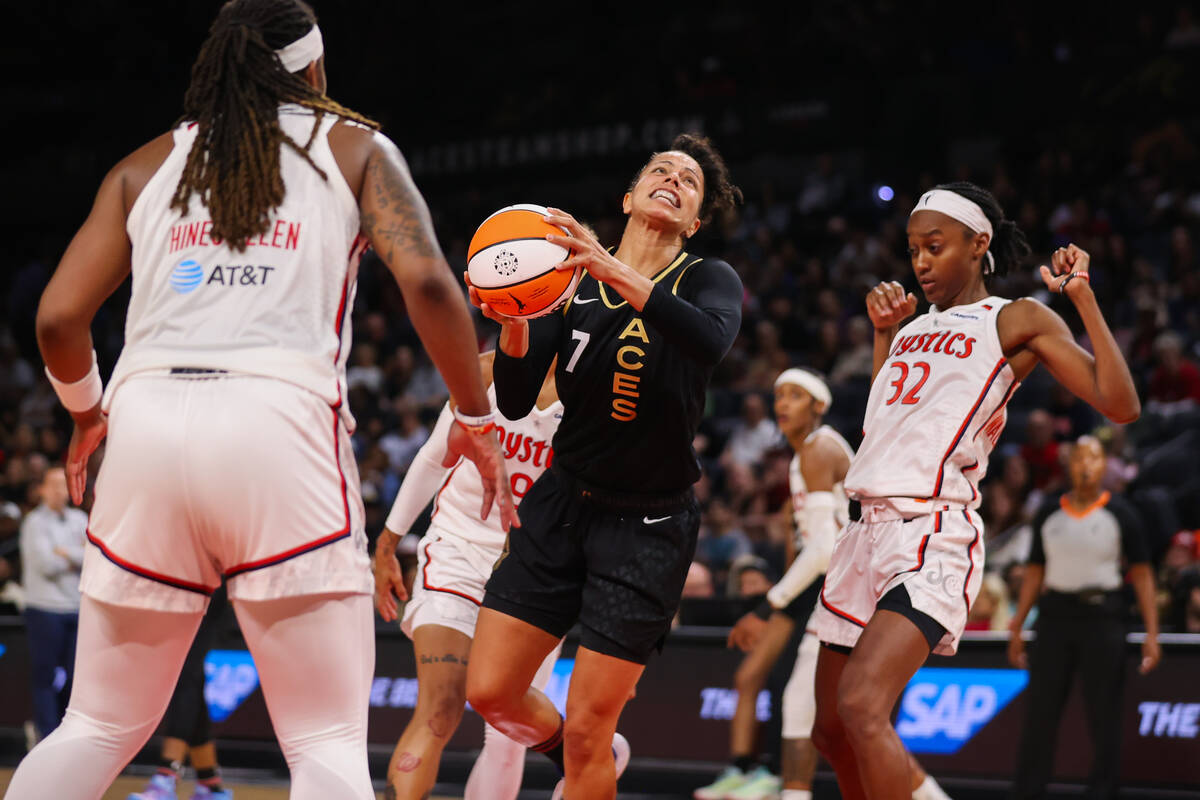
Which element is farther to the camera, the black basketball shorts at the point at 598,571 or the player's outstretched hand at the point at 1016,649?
the player's outstretched hand at the point at 1016,649

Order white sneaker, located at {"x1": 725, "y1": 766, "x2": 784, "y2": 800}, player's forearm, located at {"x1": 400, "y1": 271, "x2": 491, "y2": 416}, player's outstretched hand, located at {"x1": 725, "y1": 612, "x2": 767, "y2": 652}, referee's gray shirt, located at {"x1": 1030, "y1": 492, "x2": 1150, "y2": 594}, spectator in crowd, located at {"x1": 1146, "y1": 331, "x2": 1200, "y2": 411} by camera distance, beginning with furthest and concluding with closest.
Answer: spectator in crowd, located at {"x1": 1146, "y1": 331, "x2": 1200, "y2": 411}, referee's gray shirt, located at {"x1": 1030, "y1": 492, "x2": 1150, "y2": 594}, white sneaker, located at {"x1": 725, "y1": 766, "x2": 784, "y2": 800}, player's outstretched hand, located at {"x1": 725, "y1": 612, "x2": 767, "y2": 652}, player's forearm, located at {"x1": 400, "y1": 271, "x2": 491, "y2": 416}

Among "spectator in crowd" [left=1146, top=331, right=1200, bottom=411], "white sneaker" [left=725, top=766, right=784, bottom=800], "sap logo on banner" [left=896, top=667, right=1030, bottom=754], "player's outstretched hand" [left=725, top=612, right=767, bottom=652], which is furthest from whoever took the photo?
"spectator in crowd" [left=1146, top=331, right=1200, bottom=411]

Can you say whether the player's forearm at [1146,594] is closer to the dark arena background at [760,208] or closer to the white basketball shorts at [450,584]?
the dark arena background at [760,208]

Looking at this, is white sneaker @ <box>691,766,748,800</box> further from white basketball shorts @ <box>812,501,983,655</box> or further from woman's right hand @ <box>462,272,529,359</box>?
woman's right hand @ <box>462,272,529,359</box>

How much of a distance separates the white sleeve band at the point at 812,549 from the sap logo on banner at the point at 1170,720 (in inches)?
86.6

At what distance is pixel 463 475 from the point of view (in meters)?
5.40

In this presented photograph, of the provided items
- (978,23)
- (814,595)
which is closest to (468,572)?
(814,595)

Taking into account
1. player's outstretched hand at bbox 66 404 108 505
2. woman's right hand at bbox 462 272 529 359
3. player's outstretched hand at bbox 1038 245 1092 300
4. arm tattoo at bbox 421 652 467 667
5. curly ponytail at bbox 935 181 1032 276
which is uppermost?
curly ponytail at bbox 935 181 1032 276

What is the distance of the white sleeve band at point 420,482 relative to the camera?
5.15 m

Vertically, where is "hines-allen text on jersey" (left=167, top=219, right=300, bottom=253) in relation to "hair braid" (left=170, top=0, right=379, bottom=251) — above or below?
below

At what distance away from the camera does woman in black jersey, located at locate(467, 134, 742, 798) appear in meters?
4.27

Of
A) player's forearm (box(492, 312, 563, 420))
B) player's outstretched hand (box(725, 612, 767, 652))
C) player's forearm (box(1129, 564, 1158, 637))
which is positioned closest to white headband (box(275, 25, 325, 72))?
player's forearm (box(492, 312, 563, 420))

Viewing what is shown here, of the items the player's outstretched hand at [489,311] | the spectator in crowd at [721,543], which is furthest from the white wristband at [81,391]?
the spectator in crowd at [721,543]

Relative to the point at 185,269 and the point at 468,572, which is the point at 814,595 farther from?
the point at 185,269
